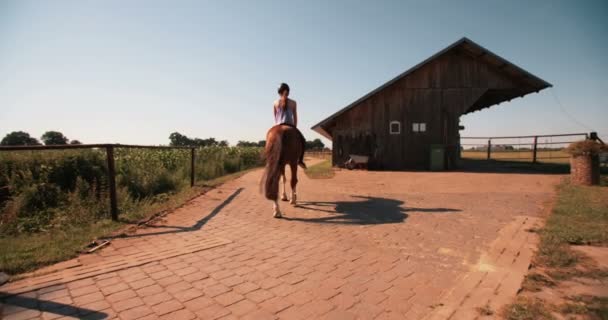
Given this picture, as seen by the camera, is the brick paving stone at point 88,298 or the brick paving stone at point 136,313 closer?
the brick paving stone at point 136,313

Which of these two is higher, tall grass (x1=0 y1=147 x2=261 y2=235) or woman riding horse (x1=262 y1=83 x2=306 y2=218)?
woman riding horse (x1=262 y1=83 x2=306 y2=218)

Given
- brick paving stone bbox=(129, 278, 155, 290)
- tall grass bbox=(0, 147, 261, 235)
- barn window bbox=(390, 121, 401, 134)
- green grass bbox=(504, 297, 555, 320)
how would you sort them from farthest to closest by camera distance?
barn window bbox=(390, 121, 401, 134) < tall grass bbox=(0, 147, 261, 235) < brick paving stone bbox=(129, 278, 155, 290) < green grass bbox=(504, 297, 555, 320)

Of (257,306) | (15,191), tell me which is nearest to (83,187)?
(15,191)

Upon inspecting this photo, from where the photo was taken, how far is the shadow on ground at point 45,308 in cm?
201

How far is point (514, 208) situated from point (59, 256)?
290 inches

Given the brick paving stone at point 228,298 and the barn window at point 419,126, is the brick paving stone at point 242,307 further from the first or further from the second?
the barn window at point 419,126

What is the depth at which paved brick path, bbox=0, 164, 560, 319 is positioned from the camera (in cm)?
212

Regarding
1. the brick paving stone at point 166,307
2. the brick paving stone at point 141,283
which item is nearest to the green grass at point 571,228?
the brick paving stone at point 166,307

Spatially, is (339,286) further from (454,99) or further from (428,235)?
(454,99)

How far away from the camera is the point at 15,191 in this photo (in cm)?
636

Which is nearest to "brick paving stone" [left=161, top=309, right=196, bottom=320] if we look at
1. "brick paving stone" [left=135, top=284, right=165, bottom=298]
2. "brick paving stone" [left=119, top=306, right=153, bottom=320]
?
"brick paving stone" [left=119, top=306, right=153, bottom=320]

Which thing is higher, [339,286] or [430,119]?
[430,119]

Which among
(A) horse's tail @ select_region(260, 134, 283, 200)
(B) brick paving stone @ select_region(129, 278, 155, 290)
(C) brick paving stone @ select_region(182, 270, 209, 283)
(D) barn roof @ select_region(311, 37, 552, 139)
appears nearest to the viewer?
(B) brick paving stone @ select_region(129, 278, 155, 290)

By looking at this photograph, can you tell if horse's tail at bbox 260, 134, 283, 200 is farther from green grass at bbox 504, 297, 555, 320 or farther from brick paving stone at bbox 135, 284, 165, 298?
green grass at bbox 504, 297, 555, 320
